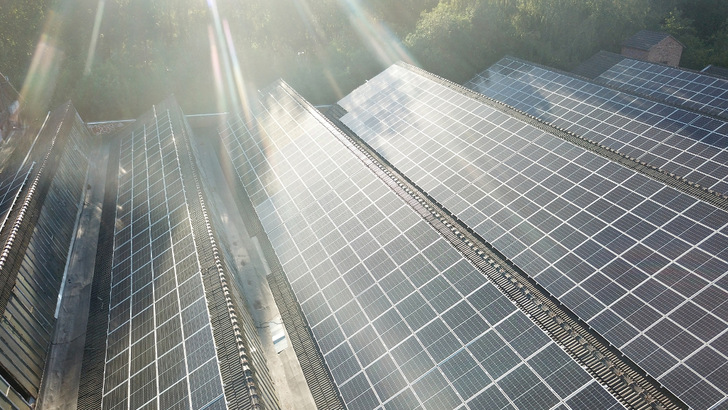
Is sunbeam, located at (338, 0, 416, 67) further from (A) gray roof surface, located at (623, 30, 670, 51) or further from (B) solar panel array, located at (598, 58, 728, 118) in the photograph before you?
(A) gray roof surface, located at (623, 30, 670, 51)

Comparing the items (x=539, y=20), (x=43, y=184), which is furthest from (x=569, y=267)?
(x=539, y=20)

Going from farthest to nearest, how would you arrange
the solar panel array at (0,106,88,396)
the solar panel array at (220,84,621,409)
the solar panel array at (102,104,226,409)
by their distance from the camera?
the solar panel array at (0,106,88,396), the solar panel array at (102,104,226,409), the solar panel array at (220,84,621,409)

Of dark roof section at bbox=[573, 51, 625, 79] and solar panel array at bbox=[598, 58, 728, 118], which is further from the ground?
dark roof section at bbox=[573, 51, 625, 79]

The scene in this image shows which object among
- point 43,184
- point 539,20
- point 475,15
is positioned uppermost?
point 43,184

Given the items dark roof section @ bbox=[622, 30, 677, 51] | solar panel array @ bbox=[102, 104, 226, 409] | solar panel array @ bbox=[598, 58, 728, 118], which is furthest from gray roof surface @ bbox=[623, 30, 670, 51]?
solar panel array @ bbox=[102, 104, 226, 409]

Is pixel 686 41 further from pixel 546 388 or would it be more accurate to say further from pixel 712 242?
pixel 546 388

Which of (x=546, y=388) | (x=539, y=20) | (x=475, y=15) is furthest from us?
(x=539, y=20)

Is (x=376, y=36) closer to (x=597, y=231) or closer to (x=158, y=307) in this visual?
(x=597, y=231)
